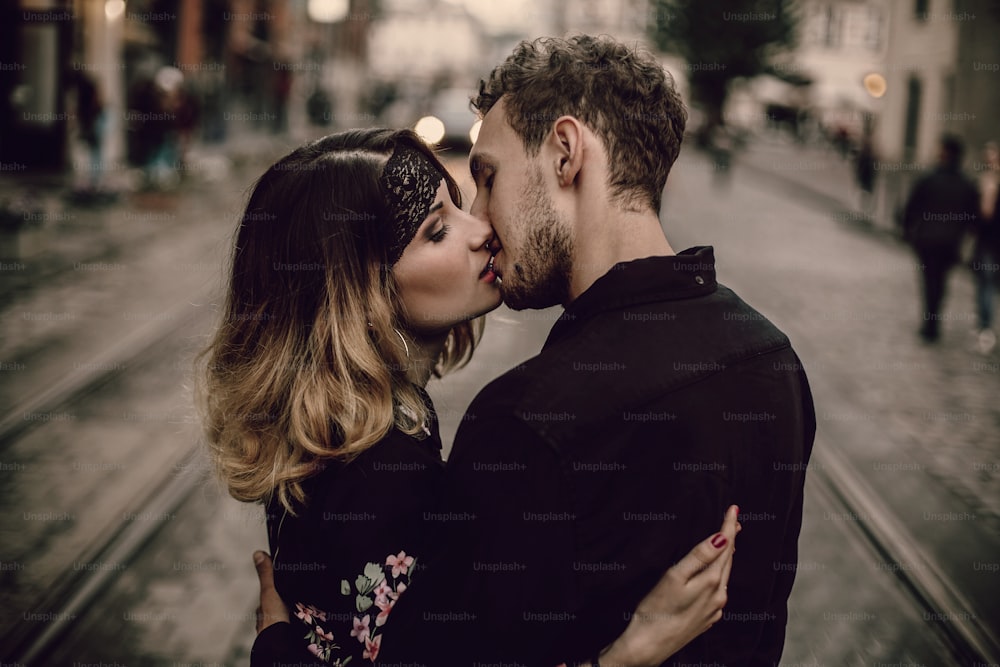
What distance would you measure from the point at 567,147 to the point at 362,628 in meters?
0.99

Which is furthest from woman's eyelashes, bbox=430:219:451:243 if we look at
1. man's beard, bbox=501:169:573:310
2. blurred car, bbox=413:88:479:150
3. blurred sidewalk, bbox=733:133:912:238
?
blurred car, bbox=413:88:479:150

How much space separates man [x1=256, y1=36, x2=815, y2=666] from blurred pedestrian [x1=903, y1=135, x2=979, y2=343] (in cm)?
892

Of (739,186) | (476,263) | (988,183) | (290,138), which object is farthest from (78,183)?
(290,138)

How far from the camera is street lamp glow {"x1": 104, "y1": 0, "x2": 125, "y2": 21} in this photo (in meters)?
20.9

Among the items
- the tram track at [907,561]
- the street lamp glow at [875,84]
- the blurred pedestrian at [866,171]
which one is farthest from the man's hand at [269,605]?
the blurred pedestrian at [866,171]

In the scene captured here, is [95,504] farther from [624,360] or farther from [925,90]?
[925,90]

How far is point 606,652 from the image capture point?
1.61 metres

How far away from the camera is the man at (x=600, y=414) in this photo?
55.2 inches

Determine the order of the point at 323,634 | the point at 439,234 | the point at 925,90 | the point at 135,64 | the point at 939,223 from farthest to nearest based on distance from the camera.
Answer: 1. the point at 925,90
2. the point at 135,64
3. the point at 939,223
4. the point at 439,234
5. the point at 323,634

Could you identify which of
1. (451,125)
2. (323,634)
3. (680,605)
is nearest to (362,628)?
(323,634)

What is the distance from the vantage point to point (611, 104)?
1.69m

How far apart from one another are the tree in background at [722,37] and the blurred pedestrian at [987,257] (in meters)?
36.3

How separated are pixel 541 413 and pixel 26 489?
4.48 metres

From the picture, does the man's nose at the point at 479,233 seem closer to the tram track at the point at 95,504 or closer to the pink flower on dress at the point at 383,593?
the pink flower on dress at the point at 383,593
